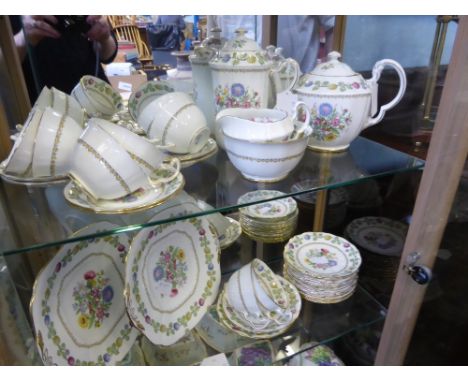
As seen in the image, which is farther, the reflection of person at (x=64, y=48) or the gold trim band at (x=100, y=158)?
the reflection of person at (x=64, y=48)

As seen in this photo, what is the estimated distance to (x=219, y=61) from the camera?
0.50 metres

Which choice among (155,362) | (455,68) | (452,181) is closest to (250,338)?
(155,362)

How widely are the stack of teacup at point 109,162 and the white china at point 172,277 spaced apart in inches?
5.6

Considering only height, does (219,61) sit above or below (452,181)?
above

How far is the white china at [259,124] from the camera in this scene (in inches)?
17.2

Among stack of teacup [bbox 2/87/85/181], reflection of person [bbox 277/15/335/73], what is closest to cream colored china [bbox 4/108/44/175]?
stack of teacup [bbox 2/87/85/181]

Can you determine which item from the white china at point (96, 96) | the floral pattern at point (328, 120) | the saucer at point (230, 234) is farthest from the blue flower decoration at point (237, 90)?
the saucer at point (230, 234)

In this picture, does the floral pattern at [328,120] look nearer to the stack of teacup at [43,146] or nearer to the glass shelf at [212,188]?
the glass shelf at [212,188]

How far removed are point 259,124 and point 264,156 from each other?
41mm

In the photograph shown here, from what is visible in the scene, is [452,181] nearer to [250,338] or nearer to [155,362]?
[250,338]

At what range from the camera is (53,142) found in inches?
15.4

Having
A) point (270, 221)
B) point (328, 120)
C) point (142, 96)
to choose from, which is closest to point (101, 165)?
point (142, 96)

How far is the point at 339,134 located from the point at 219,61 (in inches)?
8.3

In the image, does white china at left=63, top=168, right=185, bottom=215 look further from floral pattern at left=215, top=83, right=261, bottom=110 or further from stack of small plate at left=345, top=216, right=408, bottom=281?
stack of small plate at left=345, top=216, right=408, bottom=281
